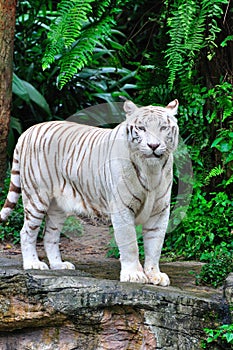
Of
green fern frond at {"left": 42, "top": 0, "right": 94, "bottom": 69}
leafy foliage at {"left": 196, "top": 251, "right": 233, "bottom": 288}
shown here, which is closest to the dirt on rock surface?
leafy foliage at {"left": 196, "top": 251, "right": 233, "bottom": 288}

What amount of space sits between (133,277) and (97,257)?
6.01 feet

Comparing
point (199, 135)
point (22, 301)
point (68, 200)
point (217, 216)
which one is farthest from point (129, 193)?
point (199, 135)

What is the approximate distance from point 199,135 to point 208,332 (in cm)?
246

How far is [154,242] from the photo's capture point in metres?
4.28

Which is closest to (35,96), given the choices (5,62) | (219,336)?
(5,62)

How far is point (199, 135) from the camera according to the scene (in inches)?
236

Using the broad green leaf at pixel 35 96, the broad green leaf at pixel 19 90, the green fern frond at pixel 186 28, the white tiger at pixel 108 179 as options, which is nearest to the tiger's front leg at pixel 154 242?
the white tiger at pixel 108 179

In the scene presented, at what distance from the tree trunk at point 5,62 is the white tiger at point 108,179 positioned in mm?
1629

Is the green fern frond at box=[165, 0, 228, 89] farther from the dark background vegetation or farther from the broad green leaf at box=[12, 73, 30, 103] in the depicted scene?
the broad green leaf at box=[12, 73, 30, 103]

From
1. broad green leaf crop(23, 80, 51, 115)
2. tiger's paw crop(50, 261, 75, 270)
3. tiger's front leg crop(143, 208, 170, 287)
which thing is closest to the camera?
tiger's front leg crop(143, 208, 170, 287)

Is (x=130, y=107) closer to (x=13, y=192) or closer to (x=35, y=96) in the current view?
(x=13, y=192)

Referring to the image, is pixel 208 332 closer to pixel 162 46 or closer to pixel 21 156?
pixel 21 156

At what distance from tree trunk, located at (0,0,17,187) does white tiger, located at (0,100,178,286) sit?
5.35ft

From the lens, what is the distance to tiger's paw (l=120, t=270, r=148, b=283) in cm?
413
